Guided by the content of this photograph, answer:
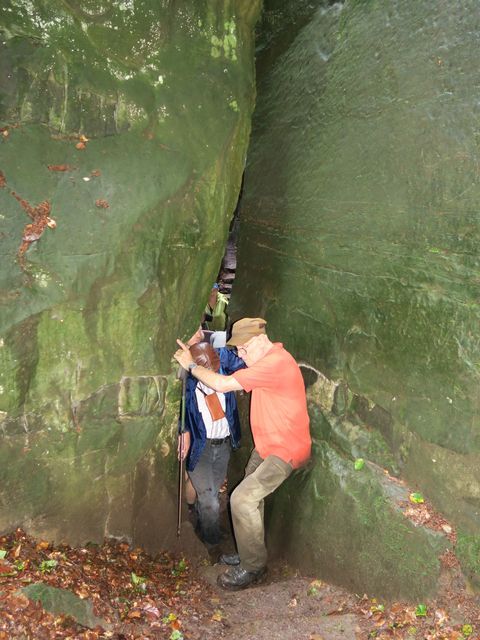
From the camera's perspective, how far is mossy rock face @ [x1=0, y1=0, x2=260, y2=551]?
4234 mm

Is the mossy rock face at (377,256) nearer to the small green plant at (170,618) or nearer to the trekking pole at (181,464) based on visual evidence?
the trekking pole at (181,464)

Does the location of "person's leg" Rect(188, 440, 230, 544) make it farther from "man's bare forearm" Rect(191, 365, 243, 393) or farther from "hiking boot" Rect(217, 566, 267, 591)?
"man's bare forearm" Rect(191, 365, 243, 393)

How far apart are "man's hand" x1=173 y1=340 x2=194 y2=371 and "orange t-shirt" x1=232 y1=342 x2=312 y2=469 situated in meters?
0.66

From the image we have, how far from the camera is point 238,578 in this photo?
207 inches

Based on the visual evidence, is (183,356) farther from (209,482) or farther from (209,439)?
(209,482)

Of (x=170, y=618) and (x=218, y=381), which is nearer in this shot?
(x=170, y=618)

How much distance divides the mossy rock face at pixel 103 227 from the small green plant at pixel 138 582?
69 cm

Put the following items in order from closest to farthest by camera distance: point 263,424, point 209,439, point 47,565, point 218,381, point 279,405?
1. point 47,565
2. point 218,381
3. point 279,405
4. point 263,424
5. point 209,439

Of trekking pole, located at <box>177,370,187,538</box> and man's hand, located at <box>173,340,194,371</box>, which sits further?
trekking pole, located at <box>177,370,187,538</box>

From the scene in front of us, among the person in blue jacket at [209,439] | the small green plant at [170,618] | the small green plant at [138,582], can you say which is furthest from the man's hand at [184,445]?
the small green plant at [170,618]

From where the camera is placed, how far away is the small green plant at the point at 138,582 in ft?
14.7

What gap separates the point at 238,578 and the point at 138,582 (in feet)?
3.77

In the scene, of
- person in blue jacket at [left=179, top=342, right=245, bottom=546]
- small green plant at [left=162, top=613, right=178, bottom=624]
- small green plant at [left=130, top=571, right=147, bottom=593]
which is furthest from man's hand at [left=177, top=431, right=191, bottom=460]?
small green plant at [left=162, top=613, right=178, bottom=624]

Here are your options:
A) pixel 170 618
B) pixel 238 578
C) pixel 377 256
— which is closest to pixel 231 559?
pixel 238 578
